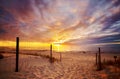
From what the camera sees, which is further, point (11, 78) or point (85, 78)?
point (85, 78)

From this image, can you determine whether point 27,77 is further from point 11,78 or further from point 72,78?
point 72,78

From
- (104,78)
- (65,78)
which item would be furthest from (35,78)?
(104,78)

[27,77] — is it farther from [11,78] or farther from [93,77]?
[93,77]

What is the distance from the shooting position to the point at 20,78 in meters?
7.62

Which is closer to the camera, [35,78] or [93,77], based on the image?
[35,78]

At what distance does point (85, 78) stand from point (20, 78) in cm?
362

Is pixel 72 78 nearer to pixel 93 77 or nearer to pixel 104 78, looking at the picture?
pixel 93 77

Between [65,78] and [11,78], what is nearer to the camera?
[11,78]

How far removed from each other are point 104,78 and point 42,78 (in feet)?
11.7

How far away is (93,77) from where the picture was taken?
27.7 ft

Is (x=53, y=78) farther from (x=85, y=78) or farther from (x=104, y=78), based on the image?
(x=104, y=78)

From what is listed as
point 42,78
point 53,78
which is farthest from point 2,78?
point 53,78

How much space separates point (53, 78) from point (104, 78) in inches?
116

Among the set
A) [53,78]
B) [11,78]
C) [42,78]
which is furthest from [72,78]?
[11,78]
